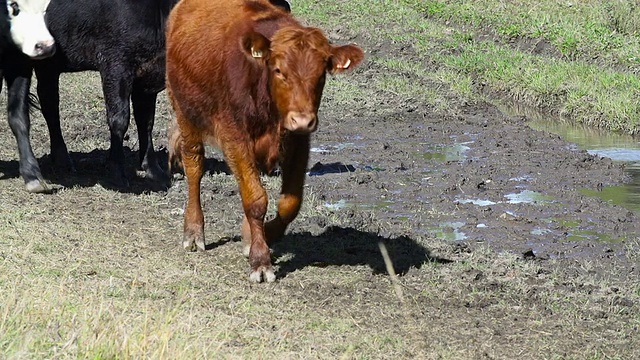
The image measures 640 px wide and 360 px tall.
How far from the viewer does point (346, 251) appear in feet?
25.0

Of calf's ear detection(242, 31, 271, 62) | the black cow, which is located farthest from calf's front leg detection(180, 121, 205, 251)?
the black cow

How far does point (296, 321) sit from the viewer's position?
5.98 meters

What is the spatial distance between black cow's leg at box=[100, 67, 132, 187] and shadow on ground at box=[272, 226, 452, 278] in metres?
2.23

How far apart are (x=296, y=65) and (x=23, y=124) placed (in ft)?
11.8

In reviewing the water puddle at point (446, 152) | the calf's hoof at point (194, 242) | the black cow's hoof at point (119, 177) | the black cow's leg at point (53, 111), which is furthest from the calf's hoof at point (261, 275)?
the water puddle at point (446, 152)

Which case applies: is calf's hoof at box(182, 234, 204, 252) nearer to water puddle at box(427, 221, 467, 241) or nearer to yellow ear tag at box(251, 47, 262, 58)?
yellow ear tag at box(251, 47, 262, 58)

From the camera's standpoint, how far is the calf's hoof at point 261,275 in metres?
6.74

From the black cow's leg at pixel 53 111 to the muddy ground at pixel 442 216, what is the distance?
0.18m

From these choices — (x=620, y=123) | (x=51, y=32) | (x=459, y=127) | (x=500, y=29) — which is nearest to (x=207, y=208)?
(x=51, y=32)

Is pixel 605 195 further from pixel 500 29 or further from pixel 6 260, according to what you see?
pixel 500 29

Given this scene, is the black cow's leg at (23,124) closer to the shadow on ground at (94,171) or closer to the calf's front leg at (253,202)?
the shadow on ground at (94,171)

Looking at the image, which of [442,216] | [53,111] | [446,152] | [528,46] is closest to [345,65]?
[442,216]

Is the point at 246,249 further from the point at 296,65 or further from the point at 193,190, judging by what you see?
the point at 296,65

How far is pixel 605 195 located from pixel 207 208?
3599 millimetres
